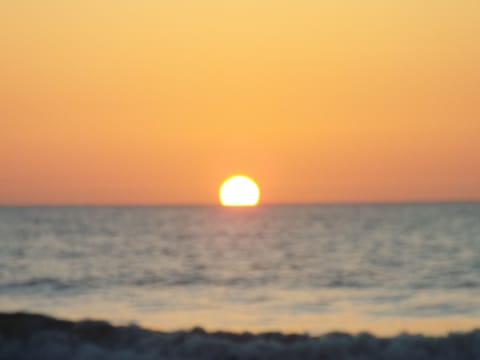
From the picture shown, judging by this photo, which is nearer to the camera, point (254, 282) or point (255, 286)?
point (255, 286)

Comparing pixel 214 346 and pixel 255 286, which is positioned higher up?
pixel 255 286

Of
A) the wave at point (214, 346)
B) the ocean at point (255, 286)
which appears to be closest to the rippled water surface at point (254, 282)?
the ocean at point (255, 286)

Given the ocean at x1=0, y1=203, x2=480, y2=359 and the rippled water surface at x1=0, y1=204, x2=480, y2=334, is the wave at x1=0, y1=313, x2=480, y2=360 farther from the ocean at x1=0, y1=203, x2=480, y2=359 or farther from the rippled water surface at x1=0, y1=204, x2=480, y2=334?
the rippled water surface at x1=0, y1=204, x2=480, y2=334

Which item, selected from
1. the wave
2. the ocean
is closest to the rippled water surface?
the ocean

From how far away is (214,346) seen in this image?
1673 centimetres

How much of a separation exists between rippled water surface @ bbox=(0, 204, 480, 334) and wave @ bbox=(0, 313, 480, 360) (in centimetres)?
303

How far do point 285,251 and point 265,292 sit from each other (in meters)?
19.2

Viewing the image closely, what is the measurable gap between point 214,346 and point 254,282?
14565 mm

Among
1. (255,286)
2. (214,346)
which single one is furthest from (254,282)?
(214,346)

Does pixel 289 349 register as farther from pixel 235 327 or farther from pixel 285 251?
pixel 285 251

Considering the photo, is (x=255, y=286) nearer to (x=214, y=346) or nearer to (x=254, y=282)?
(x=254, y=282)

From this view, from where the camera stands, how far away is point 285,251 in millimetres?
47000

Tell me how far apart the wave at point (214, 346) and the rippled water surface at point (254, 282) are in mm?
3029

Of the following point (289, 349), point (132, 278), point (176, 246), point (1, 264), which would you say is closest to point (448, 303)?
point (289, 349)
